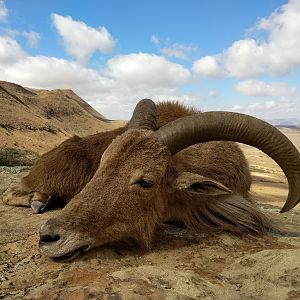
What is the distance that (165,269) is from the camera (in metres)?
4.06

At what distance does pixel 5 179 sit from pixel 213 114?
8235mm

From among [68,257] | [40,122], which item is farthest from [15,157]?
[68,257]

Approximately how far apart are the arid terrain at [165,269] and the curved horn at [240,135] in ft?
3.24

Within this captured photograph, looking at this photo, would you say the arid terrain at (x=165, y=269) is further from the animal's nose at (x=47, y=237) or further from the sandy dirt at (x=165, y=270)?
the animal's nose at (x=47, y=237)

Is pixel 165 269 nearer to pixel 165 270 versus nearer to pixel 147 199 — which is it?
pixel 165 270

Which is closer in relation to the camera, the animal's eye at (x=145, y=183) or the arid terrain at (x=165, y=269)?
the arid terrain at (x=165, y=269)

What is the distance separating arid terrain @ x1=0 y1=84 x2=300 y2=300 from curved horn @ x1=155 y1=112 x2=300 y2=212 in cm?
99

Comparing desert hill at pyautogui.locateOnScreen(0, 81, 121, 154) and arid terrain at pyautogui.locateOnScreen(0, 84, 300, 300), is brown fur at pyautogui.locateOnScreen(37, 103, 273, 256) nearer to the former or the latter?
arid terrain at pyautogui.locateOnScreen(0, 84, 300, 300)

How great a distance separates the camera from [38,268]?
13.9 ft

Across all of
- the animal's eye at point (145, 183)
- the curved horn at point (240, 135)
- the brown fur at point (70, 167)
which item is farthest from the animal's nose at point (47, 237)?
the brown fur at point (70, 167)

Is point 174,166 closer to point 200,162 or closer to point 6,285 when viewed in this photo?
point 200,162

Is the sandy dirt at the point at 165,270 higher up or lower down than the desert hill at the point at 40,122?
lower down

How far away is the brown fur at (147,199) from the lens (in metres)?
4.61

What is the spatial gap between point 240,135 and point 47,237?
2.74 m
